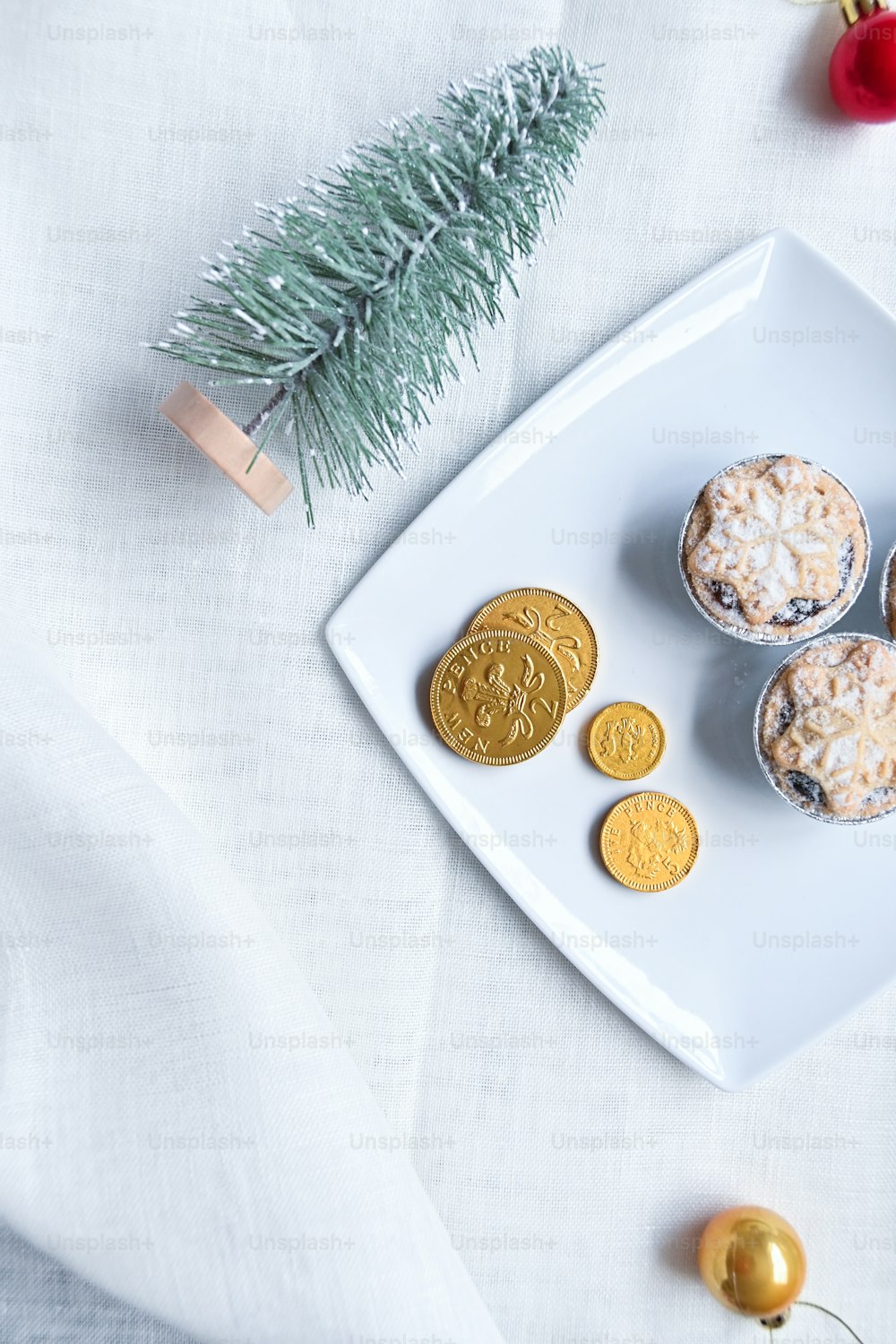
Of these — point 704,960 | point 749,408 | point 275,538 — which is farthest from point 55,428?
point 704,960

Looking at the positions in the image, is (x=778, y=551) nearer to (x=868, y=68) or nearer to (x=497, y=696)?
(x=497, y=696)

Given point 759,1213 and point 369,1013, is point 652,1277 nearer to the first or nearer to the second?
point 759,1213

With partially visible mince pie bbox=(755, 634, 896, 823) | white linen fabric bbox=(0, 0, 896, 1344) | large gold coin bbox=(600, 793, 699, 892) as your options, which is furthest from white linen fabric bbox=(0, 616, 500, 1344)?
partially visible mince pie bbox=(755, 634, 896, 823)

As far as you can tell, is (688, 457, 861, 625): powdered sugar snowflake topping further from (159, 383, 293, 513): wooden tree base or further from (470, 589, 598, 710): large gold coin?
(159, 383, 293, 513): wooden tree base

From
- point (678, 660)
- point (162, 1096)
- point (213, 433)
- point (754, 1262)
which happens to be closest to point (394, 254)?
point (213, 433)

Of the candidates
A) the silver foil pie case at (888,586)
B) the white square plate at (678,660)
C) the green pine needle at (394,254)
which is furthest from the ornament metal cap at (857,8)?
the silver foil pie case at (888,586)

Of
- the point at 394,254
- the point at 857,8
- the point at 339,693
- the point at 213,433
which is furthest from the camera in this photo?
the point at 339,693
